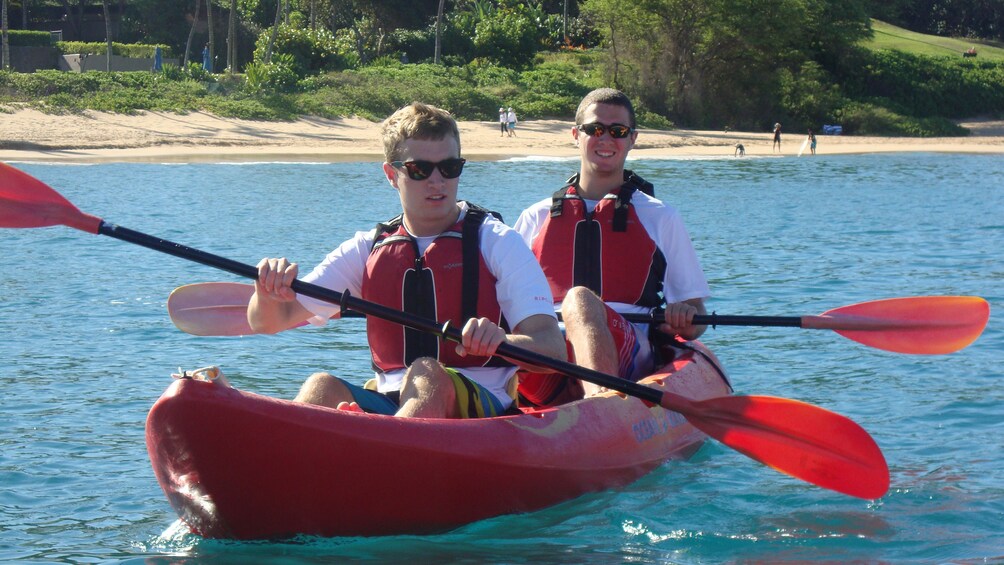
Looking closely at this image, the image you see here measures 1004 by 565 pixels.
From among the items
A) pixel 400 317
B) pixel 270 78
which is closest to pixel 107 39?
pixel 270 78

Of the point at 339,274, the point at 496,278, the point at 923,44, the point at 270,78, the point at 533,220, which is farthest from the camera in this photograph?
the point at 923,44

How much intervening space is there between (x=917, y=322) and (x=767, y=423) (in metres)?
1.35

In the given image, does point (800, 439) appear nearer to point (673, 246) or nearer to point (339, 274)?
point (673, 246)

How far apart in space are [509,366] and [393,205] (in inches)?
536

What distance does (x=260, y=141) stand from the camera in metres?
26.4

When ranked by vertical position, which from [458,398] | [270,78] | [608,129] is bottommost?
[458,398]

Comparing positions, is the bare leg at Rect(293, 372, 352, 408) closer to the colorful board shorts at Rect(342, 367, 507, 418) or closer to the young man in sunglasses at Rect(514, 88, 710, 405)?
the colorful board shorts at Rect(342, 367, 507, 418)

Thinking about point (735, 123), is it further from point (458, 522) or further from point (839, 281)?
point (458, 522)

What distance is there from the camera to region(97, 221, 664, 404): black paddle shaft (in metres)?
3.77

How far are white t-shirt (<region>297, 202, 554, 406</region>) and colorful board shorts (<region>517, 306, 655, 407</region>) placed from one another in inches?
17.0

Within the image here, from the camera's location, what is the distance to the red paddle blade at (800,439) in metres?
4.26

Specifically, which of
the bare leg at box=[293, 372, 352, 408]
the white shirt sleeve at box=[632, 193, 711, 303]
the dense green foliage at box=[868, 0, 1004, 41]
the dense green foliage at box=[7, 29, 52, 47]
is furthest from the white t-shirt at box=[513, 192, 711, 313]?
the dense green foliage at box=[868, 0, 1004, 41]

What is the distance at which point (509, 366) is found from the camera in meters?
4.19

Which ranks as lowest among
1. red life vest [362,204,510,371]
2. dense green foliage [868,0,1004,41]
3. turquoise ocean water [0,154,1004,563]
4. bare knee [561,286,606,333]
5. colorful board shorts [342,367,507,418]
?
turquoise ocean water [0,154,1004,563]
